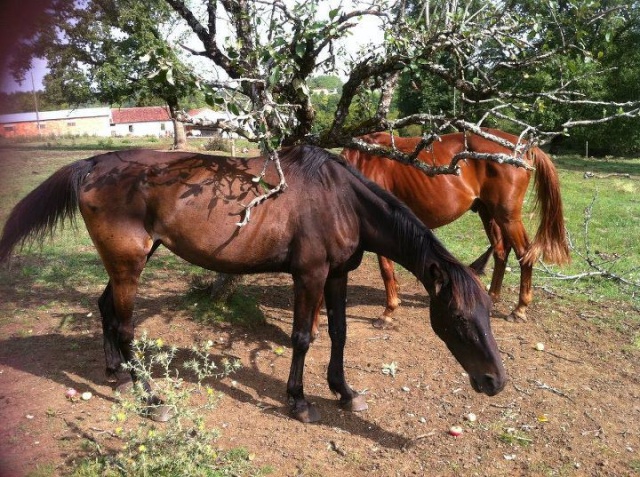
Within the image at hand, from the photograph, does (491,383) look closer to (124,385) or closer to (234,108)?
(234,108)

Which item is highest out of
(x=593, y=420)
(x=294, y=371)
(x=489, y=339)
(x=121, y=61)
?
(x=121, y=61)

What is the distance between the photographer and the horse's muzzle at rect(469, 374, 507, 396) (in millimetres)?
3182

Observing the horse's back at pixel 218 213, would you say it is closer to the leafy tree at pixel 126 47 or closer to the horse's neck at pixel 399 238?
the horse's neck at pixel 399 238

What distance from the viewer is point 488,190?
590 cm

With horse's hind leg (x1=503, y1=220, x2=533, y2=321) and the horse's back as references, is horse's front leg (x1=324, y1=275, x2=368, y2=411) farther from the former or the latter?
horse's hind leg (x1=503, y1=220, x2=533, y2=321)

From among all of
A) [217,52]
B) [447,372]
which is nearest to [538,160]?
[447,372]

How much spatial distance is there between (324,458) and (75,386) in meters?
2.17

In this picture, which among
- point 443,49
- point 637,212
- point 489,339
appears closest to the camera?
point 489,339

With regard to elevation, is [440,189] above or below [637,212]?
above

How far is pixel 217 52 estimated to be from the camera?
4.75 m

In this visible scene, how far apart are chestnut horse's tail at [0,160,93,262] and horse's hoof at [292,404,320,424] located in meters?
2.39

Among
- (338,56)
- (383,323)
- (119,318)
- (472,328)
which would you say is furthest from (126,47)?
(472,328)

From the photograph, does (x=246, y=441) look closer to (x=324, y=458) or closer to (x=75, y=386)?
(x=324, y=458)

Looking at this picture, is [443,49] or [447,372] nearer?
[443,49]
